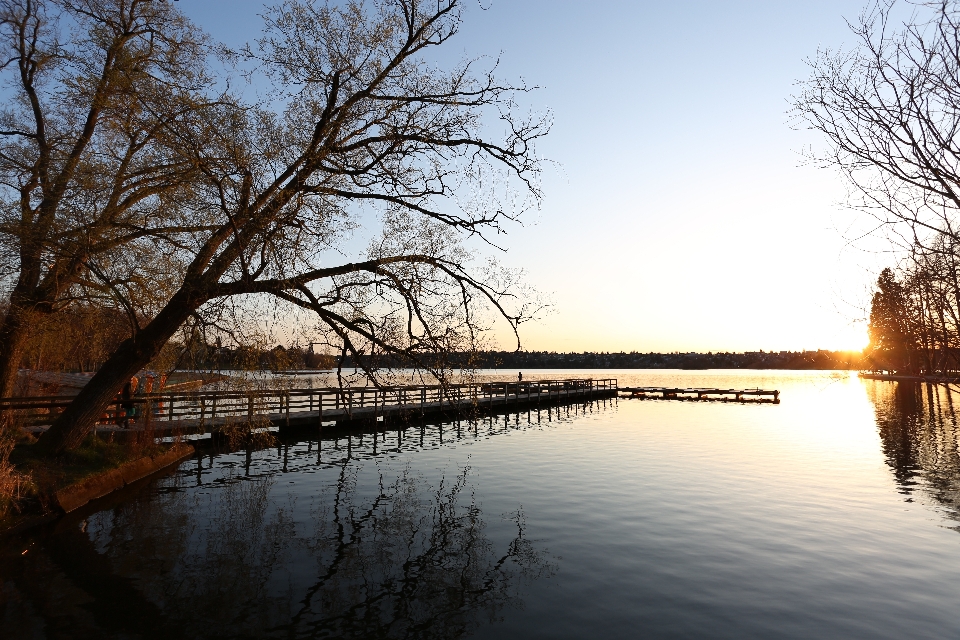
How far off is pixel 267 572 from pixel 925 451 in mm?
28557

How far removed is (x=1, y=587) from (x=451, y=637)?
23.5 ft

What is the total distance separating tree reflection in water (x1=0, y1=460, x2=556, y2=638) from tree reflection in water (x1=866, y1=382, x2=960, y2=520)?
7.95 meters

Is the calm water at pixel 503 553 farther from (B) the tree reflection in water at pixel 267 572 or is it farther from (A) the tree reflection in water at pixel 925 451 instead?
(A) the tree reflection in water at pixel 925 451

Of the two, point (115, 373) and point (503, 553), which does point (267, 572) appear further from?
point (115, 373)

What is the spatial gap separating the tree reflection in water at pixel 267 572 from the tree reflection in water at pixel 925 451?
7954 mm

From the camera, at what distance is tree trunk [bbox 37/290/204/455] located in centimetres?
1310

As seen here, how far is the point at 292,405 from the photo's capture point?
2894 cm

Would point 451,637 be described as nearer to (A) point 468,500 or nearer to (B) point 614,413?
(A) point 468,500

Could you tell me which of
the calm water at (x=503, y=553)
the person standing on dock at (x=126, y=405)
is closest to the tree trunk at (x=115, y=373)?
the calm water at (x=503, y=553)

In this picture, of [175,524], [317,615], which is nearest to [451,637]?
[317,615]

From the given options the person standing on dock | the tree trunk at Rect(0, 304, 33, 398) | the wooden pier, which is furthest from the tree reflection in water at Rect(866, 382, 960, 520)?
the person standing on dock

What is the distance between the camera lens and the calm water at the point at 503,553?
8078 millimetres

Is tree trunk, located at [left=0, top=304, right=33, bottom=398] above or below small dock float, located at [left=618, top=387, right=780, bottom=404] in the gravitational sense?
above

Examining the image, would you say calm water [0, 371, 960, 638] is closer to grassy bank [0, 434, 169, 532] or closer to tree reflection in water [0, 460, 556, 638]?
tree reflection in water [0, 460, 556, 638]
